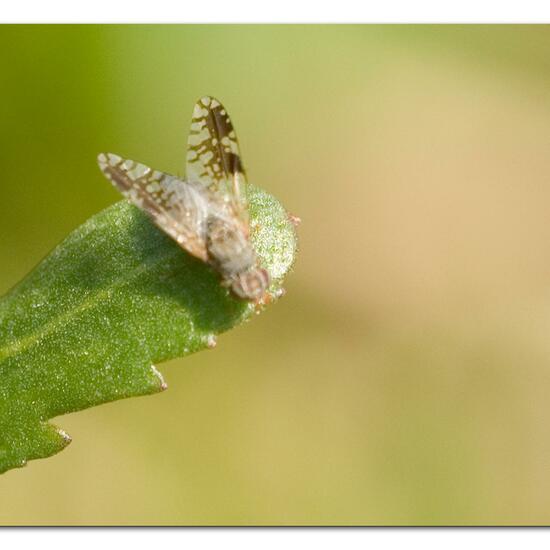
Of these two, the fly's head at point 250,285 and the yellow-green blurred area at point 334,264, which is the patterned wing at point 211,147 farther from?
the yellow-green blurred area at point 334,264

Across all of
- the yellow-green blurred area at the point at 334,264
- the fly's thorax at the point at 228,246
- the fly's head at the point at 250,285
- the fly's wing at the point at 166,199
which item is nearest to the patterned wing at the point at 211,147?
the fly's wing at the point at 166,199

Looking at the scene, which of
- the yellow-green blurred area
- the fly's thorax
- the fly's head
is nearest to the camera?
the fly's head

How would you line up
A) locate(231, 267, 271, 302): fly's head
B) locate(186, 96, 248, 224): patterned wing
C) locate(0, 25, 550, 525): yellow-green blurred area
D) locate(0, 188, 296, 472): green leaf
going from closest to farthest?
locate(0, 188, 296, 472): green leaf
locate(231, 267, 271, 302): fly's head
locate(186, 96, 248, 224): patterned wing
locate(0, 25, 550, 525): yellow-green blurred area

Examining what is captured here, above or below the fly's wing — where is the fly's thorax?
below

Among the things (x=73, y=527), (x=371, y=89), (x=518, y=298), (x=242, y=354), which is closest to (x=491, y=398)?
(x=518, y=298)

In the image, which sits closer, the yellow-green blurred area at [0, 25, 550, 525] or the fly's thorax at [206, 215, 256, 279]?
the fly's thorax at [206, 215, 256, 279]

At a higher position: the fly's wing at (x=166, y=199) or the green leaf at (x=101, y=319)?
the fly's wing at (x=166, y=199)

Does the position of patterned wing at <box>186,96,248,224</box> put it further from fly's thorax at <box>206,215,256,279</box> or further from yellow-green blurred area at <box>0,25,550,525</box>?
→ yellow-green blurred area at <box>0,25,550,525</box>

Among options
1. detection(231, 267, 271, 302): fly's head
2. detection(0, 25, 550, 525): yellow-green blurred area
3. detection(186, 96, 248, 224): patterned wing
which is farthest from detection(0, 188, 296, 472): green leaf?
detection(0, 25, 550, 525): yellow-green blurred area
